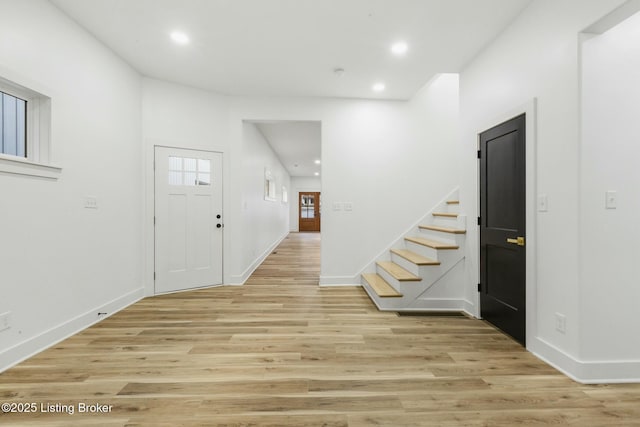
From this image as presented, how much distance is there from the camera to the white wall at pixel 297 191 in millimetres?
13391

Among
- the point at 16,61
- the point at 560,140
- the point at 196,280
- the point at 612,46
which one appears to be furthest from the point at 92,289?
the point at 612,46

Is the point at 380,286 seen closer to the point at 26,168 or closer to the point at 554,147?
the point at 554,147

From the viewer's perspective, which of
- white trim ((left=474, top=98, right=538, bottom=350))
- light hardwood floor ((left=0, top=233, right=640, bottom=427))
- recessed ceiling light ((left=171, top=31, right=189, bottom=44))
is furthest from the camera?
recessed ceiling light ((left=171, top=31, right=189, bottom=44))

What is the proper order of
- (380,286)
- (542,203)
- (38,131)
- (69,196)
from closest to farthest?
(542,203) < (38,131) < (69,196) < (380,286)

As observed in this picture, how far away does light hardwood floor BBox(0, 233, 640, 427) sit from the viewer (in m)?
1.50

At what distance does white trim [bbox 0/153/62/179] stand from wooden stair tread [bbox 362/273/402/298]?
3.25m

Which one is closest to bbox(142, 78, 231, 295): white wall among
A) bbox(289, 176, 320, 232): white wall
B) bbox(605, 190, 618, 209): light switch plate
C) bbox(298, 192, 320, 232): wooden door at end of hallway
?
bbox(605, 190, 618, 209): light switch plate

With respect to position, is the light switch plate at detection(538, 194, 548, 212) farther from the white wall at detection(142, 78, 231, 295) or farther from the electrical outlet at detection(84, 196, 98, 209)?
the electrical outlet at detection(84, 196, 98, 209)

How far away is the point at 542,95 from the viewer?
82.0 inches

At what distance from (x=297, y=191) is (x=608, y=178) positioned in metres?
12.0

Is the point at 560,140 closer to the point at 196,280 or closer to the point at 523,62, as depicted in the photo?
the point at 523,62

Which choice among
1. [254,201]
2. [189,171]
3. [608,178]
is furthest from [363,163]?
[608,178]

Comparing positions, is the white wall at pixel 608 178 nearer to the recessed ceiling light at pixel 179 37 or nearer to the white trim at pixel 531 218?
the white trim at pixel 531 218

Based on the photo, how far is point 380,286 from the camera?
342 cm
